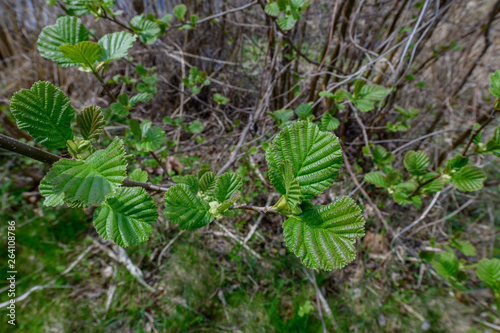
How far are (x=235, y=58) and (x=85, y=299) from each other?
2.10m

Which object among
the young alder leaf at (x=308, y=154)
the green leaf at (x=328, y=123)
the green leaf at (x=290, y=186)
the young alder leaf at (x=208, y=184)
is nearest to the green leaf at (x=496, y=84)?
the green leaf at (x=328, y=123)

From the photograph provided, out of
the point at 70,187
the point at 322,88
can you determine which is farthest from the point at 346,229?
the point at 322,88

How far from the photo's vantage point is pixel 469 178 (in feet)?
2.79

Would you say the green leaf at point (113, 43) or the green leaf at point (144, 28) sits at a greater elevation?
the green leaf at point (144, 28)

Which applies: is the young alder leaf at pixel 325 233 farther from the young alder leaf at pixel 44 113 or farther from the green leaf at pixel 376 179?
the green leaf at pixel 376 179

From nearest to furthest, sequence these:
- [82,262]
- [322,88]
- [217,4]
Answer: [322,88]
[82,262]
[217,4]

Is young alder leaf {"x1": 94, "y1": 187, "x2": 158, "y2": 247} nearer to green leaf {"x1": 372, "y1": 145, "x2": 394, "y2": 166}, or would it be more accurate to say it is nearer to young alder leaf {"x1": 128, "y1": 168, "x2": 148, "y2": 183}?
young alder leaf {"x1": 128, "y1": 168, "x2": 148, "y2": 183}

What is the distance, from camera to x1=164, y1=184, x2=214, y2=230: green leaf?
0.50m

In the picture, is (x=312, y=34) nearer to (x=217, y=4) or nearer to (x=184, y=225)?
(x=217, y=4)

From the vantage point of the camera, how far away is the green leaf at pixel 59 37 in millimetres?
636

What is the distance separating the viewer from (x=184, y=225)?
1.64 feet

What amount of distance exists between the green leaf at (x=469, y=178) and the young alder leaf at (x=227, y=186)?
80 centimetres

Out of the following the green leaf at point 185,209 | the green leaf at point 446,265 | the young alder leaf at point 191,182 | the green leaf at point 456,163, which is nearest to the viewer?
the green leaf at point 185,209

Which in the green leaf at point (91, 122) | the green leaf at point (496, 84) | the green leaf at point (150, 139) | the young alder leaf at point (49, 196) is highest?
the green leaf at point (91, 122)
